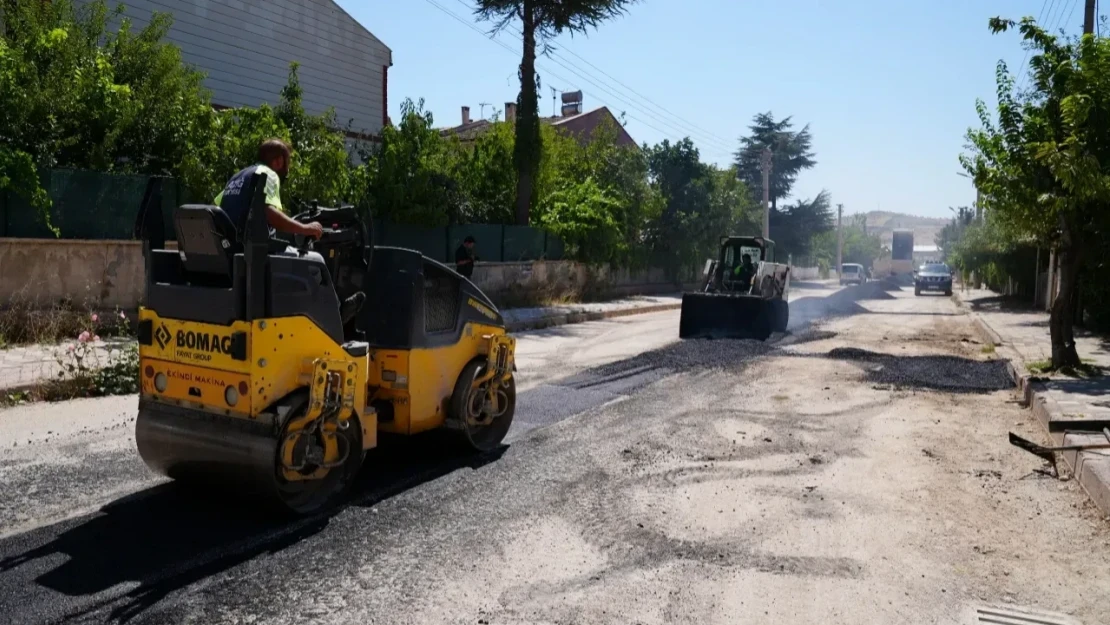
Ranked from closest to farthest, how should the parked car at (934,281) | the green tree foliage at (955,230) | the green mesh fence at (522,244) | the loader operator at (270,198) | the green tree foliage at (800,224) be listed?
the loader operator at (270,198) < the green mesh fence at (522,244) < the parked car at (934,281) < the green tree foliage at (800,224) < the green tree foliage at (955,230)

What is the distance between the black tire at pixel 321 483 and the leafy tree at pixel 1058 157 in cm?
837

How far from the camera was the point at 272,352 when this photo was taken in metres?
5.12

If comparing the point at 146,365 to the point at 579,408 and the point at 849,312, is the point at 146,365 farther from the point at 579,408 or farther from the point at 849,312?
the point at 849,312

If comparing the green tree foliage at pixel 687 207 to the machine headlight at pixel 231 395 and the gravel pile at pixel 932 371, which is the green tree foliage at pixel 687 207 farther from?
the machine headlight at pixel 231 395

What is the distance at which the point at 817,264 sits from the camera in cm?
8925

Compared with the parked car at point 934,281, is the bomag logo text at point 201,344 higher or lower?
higher

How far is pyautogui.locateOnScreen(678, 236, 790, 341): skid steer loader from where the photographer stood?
16.8 meters

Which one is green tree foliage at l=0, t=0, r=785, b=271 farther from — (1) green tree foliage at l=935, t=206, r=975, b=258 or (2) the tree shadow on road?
(1) green tree foliage at l=935, t=206, r=975, b=258

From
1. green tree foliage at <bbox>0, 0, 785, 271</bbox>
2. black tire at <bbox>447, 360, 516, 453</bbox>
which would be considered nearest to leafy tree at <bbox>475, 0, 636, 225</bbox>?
green tree foliage at <bbox>0, 0, 785, 271</bbox>

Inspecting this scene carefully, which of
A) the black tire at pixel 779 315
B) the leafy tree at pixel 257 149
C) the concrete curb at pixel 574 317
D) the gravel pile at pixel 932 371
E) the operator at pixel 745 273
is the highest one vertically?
the leafy tree at pixel 257 149

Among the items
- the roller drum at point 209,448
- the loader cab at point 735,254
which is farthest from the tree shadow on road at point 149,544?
the loader cab at point 735,254

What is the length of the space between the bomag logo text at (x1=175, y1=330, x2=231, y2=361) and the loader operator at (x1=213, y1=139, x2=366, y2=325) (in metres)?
0.63

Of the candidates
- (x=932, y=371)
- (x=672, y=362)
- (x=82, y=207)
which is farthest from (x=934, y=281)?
(x=82, y=207)

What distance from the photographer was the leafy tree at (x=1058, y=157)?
400 inches
